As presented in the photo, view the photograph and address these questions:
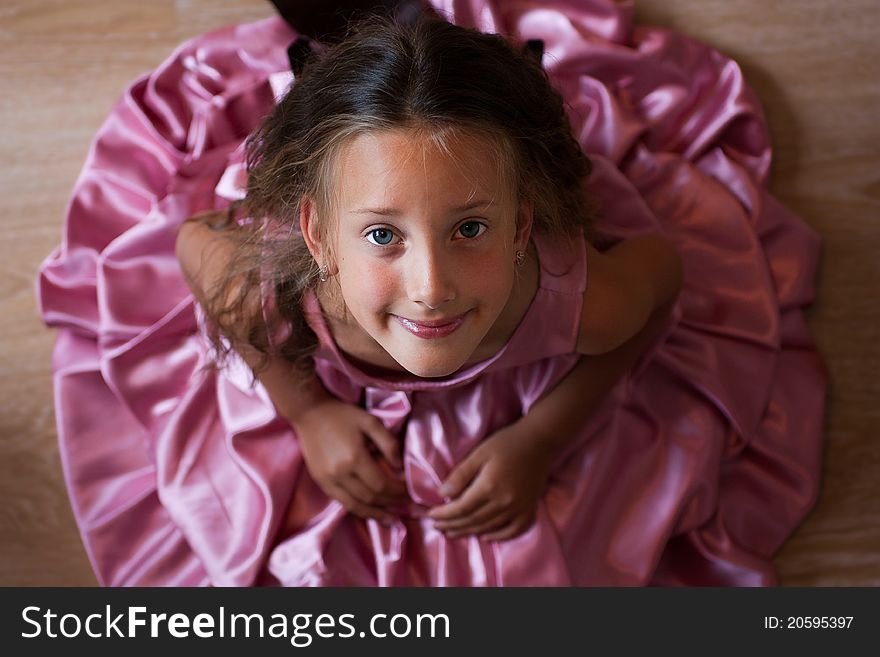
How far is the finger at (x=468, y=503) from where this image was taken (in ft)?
3.09

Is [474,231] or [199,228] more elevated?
[474,231]

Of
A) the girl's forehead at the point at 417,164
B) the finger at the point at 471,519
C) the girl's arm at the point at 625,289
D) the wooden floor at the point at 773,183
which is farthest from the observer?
the wooden floor at the point at 773,183

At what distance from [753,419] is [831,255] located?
9.0 inches

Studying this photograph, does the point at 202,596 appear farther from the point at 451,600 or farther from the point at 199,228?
the point at 199,228

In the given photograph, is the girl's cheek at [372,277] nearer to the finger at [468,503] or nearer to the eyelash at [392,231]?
the eyelash at [392,231]

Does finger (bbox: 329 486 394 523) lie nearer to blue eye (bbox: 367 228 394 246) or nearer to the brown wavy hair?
the brown wavy hair

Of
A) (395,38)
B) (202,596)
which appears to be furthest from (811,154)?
(202,596)

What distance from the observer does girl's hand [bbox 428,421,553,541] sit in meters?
0.94

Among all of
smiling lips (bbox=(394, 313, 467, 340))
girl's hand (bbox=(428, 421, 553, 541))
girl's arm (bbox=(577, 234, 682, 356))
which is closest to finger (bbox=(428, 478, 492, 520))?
girl's hand (bbox=(428, 421, 553, 541))

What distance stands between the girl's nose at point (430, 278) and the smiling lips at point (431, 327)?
0.12ft

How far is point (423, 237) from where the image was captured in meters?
0.64

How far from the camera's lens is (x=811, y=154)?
3.72 feet

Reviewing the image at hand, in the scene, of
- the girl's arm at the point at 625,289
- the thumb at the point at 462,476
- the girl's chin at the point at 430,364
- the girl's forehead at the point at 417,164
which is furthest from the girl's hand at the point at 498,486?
the girl's forehead at the point at 417,164

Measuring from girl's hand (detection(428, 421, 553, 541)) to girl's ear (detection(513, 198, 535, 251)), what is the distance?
26 centimetres
